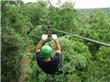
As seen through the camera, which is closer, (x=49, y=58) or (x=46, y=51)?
(x=46, y=51)

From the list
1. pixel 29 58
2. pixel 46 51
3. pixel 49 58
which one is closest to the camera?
pixel 46 51

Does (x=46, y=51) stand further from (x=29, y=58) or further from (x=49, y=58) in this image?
(x=29, y=58)

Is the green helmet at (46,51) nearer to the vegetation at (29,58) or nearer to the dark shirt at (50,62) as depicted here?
the dark shirt at (50,62)

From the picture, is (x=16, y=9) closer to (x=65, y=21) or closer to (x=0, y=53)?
(x=0, y=53)

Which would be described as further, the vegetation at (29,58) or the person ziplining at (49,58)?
the vegetation at (29,58)

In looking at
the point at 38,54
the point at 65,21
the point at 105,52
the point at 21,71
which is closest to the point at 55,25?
the point at 65,21

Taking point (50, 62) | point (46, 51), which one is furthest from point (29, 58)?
point (46, 51)

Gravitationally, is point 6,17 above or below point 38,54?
below

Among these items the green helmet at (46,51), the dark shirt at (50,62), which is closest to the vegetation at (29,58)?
the dark shirt at (50,62)

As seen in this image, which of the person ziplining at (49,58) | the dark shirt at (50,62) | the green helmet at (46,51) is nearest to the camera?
the green helmet at (46,51)

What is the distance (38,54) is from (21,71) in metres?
11.5

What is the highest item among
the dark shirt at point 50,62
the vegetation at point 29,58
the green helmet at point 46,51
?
the green helmet at point 46,51

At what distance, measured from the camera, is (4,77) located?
59.3 feet

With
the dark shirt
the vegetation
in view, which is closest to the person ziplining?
the dark shirt
